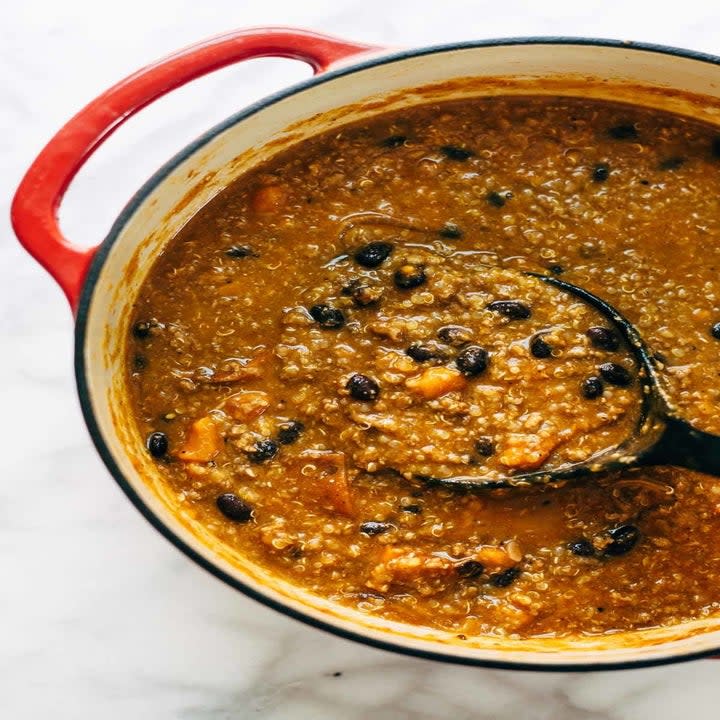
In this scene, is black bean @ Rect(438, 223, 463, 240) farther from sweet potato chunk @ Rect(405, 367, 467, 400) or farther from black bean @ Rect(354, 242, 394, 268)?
sweet potato chunk @ Rect(405, 367, 467, 400)

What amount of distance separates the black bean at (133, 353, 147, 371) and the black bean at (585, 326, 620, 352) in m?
0.81

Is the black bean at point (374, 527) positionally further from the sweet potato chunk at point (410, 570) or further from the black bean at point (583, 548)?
the black bean at point (583, 548)

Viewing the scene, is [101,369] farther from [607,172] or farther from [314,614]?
[607,172]

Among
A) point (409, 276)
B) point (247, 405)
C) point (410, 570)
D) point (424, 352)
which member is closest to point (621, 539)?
point (410, 570)

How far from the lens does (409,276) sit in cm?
214

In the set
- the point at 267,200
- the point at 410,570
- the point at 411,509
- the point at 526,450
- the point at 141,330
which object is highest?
the point at 267,200

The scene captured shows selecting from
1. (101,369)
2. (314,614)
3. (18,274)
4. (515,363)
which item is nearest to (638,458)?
(515,363)

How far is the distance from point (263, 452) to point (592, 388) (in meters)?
0.60

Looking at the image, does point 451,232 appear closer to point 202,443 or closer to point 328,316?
point 328,316

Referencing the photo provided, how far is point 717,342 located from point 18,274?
1.38 m

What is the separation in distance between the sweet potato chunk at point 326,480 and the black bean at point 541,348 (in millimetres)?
394

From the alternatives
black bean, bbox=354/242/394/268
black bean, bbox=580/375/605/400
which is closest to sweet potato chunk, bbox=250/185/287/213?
black bean, bbox=354/242/394/268

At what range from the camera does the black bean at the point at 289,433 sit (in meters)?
2.08

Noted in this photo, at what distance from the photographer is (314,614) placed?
1.86 meters
